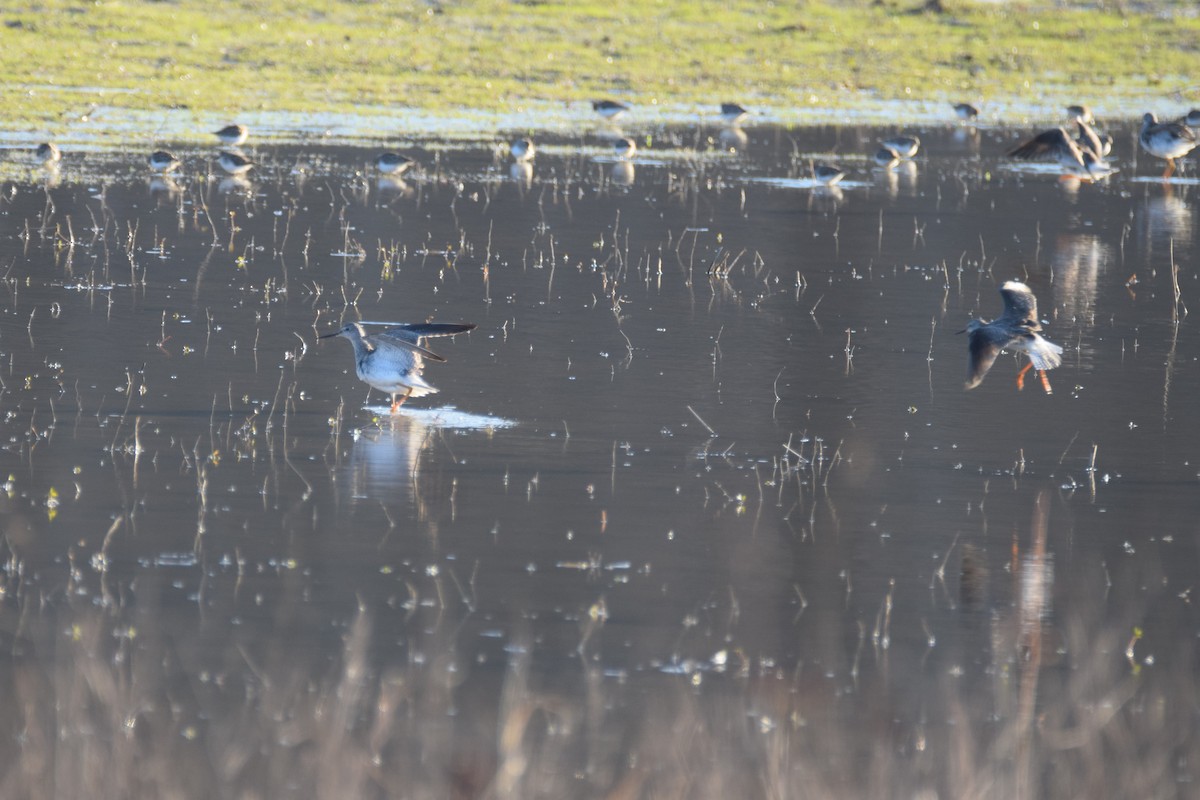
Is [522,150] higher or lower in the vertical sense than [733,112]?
higher

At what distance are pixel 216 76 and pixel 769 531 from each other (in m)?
32.5

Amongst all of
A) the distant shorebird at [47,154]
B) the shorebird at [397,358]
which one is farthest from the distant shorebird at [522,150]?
the shorebird at [397,358]

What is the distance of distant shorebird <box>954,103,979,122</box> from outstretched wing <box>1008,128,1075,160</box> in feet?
35.3

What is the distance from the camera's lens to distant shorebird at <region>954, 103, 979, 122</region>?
3859 cm

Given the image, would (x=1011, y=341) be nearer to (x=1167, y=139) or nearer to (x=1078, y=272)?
(x=1078, y=272)

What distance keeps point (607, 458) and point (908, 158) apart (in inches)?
839

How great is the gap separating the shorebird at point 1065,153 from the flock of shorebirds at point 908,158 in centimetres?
1

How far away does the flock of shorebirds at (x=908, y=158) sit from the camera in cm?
1170

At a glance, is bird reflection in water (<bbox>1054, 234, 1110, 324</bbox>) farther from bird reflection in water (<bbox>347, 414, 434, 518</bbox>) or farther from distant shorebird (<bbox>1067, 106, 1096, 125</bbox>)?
distant shorebird (<bbox>1067, 106, 1096, 125</bbox>)

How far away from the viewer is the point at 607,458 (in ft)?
35.2

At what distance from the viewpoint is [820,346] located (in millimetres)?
14836

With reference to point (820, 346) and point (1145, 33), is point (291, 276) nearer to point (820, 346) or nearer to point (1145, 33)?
point (820, 346)

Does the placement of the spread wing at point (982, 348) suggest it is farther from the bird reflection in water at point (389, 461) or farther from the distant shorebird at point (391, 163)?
the distant shorebird at point (391, 163)

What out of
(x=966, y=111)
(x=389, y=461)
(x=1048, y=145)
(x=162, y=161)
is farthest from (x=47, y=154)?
(x=966, y=111)
